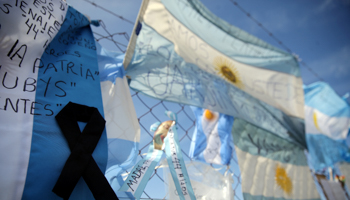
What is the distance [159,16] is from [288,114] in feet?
→ 3.75

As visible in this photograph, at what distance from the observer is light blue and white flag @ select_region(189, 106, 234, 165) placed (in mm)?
1136

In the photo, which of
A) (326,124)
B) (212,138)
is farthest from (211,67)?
(326,124)

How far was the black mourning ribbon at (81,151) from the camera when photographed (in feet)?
1.42

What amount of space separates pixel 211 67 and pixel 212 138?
40 cm

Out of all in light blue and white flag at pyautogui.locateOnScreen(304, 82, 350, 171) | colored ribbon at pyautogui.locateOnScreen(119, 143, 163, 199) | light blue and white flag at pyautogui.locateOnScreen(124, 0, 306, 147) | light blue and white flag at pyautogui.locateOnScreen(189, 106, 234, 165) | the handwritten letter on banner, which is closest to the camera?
the handwritten letter on banner

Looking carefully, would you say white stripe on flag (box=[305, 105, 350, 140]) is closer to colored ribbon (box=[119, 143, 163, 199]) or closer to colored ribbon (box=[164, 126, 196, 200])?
colored ribbon (box=[164, 126, 196, 200])

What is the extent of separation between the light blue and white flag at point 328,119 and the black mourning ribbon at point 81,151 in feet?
7.21

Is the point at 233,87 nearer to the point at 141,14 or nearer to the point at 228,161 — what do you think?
the point at 228,161

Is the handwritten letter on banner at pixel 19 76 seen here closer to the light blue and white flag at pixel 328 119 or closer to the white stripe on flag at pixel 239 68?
the white stripe on flag at pixel 239 68

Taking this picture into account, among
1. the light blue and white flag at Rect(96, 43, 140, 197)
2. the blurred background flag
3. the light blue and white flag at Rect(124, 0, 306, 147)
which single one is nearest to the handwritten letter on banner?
the light blue and white flag at Rect(96, 43, 140, 197)

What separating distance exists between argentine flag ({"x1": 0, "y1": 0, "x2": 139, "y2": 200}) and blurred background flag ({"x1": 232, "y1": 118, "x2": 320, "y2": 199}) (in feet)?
2.60

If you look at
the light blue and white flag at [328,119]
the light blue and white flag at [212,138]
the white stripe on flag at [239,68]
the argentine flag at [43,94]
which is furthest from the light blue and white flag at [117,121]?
the light blue and white flag at [328,119]

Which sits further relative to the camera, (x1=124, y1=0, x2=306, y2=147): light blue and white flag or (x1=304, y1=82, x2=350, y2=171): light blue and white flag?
(x1=304, y1=82, x2=350, y2=171): light blue and white flag

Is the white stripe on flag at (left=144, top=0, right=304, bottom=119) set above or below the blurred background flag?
above
